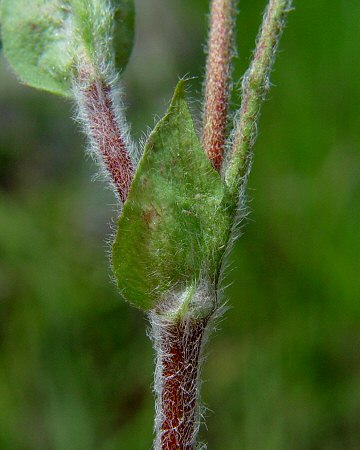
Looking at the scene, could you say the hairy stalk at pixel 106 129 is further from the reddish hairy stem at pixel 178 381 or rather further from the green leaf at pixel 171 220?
the reddish hairy stem at pixel 178 381

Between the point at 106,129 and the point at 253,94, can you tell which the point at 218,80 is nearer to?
the point at 253,94

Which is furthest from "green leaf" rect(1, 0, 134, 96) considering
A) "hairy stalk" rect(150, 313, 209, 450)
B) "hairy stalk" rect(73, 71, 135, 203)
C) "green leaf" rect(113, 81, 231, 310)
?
"hairy stalk" rect(150, 313, 209, 450)

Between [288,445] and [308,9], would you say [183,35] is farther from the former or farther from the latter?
[288,445]

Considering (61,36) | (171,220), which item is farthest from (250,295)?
(171,220)

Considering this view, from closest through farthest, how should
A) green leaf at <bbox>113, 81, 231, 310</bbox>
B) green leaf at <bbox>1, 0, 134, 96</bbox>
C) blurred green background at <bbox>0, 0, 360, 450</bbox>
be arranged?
1. green leaf at <bbox>113, 81, 231, 310</bbox>
2. green leaf at <bbox>1, 0, 134, 96</bbox>
3. blurred green background at <bbox>0, 0, 360, 450</bbox>

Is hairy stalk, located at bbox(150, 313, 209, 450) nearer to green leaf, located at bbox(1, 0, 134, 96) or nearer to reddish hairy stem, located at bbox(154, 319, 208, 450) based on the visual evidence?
reddish hairy stem, located at bbox(154, 319, 208, 450)

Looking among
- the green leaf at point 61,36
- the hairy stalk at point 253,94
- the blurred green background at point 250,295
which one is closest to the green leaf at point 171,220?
the hairy stalk at point 253,94

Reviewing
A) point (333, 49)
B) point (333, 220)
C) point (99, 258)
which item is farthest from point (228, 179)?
point (333, 49)
